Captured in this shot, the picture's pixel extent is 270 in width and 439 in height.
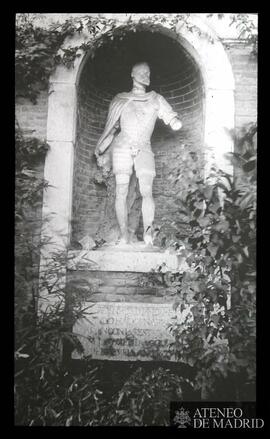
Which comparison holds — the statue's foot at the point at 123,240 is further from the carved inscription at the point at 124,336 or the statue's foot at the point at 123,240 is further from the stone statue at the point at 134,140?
the carved inscription at the point at 124,336

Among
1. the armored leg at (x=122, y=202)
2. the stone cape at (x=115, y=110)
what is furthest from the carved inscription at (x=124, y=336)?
Answer: the stone cape at (x=115, y=110)

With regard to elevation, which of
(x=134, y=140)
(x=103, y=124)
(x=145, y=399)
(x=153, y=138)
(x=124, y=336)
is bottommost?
(x=145, y=399)

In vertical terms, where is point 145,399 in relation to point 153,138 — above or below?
below

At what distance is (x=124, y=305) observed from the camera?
4.27 metres

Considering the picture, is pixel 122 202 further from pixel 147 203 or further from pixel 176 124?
pixel 176 124

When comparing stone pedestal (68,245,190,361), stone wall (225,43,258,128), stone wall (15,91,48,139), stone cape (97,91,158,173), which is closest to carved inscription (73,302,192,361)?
stone pedestal (68,245,190,361)

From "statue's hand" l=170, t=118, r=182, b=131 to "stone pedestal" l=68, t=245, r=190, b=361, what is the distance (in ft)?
3.65

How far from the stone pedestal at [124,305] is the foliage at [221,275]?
1.07 feet

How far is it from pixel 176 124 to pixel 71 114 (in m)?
0.95

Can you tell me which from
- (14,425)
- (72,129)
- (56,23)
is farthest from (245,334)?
(56,23)

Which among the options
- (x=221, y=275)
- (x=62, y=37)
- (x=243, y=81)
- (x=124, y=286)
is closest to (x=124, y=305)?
(x=124, y=286)

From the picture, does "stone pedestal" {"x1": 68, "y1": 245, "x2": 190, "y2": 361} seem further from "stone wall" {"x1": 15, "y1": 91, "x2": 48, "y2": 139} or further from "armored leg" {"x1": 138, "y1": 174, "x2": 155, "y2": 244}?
"stone wall" {"x1": 15, "y1": 91, "x2": 48, "y2": 139}

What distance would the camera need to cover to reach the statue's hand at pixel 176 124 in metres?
4.70

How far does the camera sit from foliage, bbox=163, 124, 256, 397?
355 centimetres
